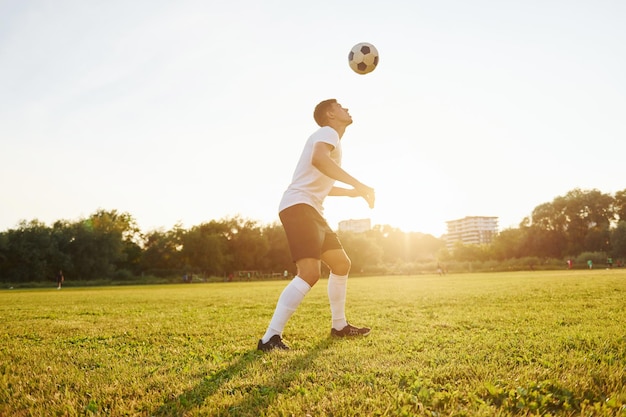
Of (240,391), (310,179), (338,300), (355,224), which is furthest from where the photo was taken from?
(355,224)

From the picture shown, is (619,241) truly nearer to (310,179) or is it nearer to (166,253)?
(166,253)

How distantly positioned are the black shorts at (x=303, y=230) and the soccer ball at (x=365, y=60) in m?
3.13

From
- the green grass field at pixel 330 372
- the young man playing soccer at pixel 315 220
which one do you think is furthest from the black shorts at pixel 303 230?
the green grass field at pixel 330 372

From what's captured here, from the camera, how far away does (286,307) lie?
4.56m

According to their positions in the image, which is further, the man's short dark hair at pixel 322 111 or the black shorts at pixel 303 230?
the man's short dark hair at pixel 322 111

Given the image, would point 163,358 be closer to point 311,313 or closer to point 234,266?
point 311,313

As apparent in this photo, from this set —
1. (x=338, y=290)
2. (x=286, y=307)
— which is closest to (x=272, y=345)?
(x=286, y=307)

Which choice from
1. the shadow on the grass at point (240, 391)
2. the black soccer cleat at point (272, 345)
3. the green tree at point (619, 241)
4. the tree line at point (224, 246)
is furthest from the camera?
the green tree at point (619, 241)

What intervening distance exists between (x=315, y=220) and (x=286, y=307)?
99cm

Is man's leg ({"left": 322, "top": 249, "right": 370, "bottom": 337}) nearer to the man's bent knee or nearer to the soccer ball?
the man's bent knee

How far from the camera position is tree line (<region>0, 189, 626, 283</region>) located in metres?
60.0

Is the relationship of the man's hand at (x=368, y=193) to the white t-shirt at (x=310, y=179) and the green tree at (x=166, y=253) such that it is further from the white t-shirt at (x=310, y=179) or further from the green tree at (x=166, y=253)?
the green tree at (x=166, y=253)

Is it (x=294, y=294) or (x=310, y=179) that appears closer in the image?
(x=294, y=294)

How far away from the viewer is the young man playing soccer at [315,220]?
4.61 metres
